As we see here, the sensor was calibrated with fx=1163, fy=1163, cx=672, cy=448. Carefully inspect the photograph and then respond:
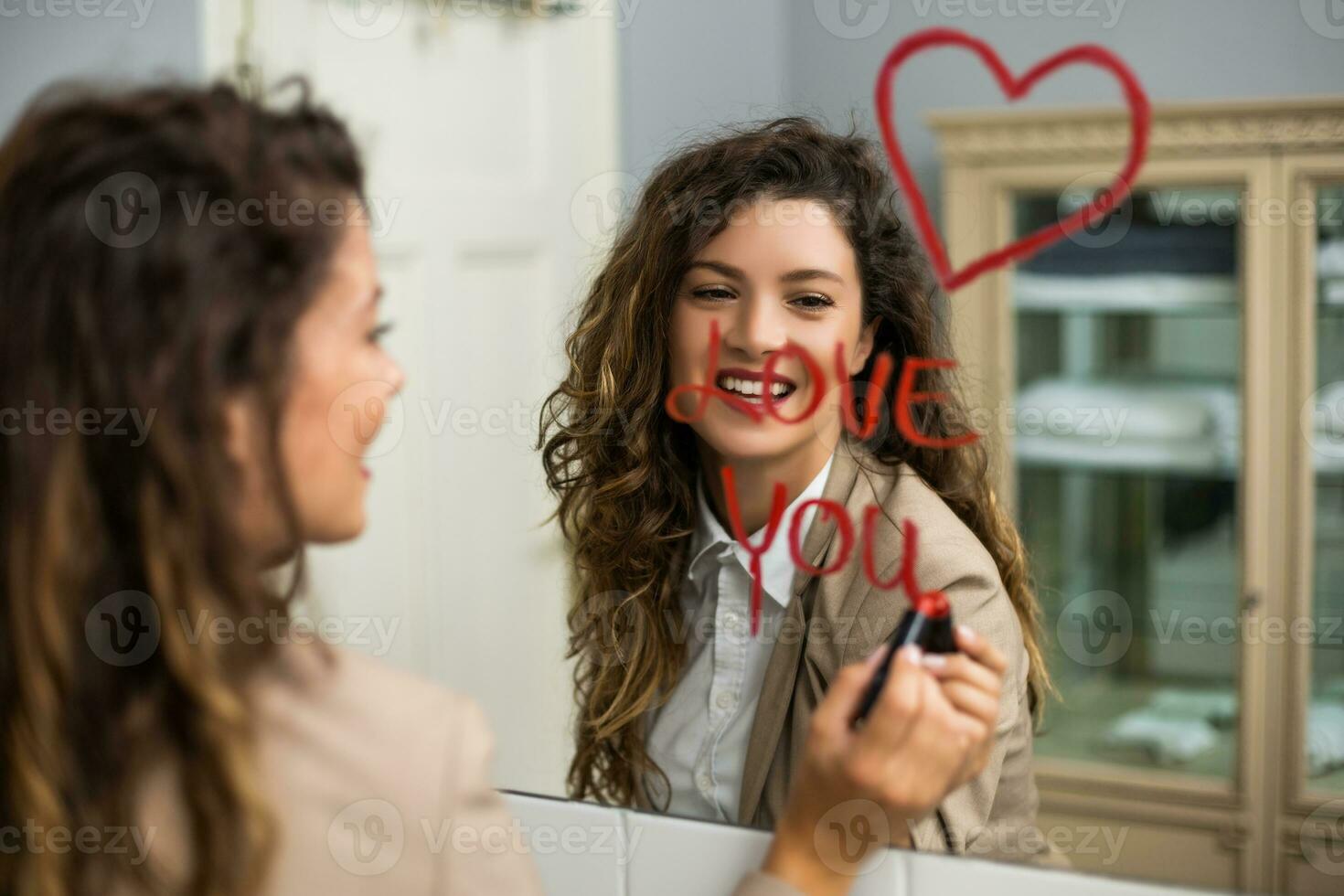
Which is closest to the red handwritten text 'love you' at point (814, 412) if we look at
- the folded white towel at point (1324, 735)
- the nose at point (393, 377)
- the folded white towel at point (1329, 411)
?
the nose at point (393, 377)

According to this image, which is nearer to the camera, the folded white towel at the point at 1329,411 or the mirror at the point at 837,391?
the mirror at the point at 837,391

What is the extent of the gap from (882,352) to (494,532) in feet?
1.80

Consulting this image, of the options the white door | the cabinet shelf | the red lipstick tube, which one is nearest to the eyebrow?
the red lipstick tube

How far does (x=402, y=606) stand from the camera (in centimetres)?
97

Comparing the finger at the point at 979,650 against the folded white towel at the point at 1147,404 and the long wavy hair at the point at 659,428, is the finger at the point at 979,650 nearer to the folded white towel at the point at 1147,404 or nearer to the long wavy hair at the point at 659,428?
the long wavy hair at the point at 659,428

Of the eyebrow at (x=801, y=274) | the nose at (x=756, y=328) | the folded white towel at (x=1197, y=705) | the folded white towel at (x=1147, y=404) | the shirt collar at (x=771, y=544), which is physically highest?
the eyebrow at (x=801, y=274)

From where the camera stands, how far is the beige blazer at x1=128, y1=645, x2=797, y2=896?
42 cm

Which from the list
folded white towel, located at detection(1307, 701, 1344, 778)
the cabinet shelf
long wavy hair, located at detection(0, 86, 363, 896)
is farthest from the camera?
the cabinet shelf

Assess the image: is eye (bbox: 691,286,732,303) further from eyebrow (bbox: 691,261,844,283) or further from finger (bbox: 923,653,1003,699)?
finger (bbox: 923,653,1003,699)

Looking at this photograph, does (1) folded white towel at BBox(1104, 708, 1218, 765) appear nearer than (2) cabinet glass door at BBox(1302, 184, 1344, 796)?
Yes

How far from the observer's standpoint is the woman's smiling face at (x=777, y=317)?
507mm

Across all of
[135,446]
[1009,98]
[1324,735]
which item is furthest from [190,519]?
[1324,735]

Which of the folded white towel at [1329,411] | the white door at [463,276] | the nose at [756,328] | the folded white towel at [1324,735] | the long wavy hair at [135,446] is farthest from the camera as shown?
the folded white towel at [1329,411]

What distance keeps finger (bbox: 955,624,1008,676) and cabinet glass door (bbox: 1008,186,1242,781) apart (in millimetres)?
757
